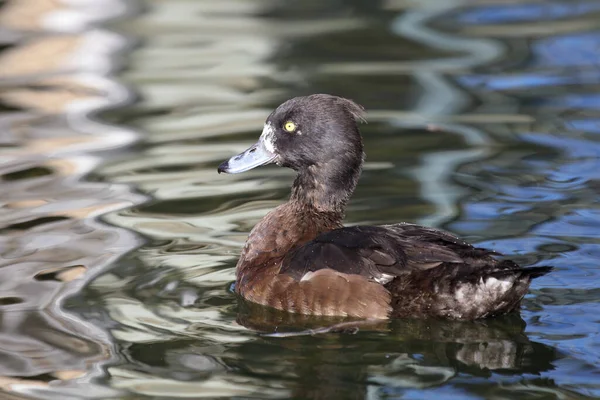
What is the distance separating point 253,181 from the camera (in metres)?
9.04

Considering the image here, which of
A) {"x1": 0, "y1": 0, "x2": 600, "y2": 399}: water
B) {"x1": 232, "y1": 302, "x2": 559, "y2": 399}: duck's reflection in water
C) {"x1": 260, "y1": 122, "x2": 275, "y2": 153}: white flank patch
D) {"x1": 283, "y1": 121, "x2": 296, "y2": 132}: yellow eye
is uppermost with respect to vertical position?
{"x1": 283, "y1": 121, "x2": 296, "y2": 132}: yellow eye

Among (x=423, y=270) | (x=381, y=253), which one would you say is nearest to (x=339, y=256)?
(x=381, y=253)

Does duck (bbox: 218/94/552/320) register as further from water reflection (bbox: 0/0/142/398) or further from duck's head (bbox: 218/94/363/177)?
water reflection (bbox: 0/0/142/398)

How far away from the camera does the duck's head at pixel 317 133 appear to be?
22.6 ft

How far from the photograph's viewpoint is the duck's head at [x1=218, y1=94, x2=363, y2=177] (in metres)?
6.89

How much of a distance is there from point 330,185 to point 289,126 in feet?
1.44

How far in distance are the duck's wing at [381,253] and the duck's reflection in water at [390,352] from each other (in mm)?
277

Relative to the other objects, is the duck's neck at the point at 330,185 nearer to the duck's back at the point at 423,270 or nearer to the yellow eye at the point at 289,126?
the yellow eye at the point at 289,126

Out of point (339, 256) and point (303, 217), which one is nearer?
point (339, 256)

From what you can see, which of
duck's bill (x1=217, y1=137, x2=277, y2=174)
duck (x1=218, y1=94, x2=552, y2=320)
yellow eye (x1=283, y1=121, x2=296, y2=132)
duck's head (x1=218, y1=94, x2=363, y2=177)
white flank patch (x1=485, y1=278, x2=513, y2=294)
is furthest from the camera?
duck's bill (x1=217, y1=137, x2=277, y2=174)

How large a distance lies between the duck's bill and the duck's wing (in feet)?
2.91

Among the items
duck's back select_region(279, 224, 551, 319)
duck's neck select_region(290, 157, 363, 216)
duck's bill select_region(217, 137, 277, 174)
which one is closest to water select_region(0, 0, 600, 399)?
duck's back select_region(279, 224, 551, 319)

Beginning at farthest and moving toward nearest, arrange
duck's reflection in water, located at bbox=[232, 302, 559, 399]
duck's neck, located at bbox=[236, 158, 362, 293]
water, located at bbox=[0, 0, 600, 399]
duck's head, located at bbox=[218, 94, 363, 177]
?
duck's head, located at bbox=[218, 94, 363, 177]
duck's neck, located at bbox=[236, 158, 362, 293]
water, located at bbox=[0, 0, 600, 399]
duck's reflection in water, located at bbox=[232, 302, 559, 399]

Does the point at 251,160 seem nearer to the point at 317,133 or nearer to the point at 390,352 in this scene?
the point at 317,133
